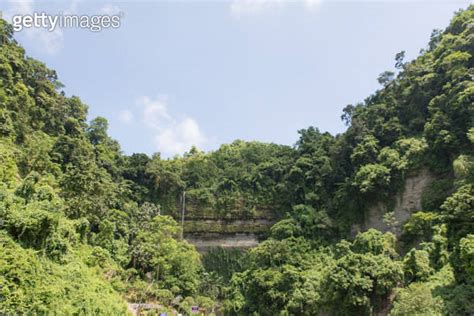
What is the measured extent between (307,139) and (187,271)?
52.5 ft

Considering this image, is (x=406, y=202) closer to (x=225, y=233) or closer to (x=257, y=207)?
(x=257, y=207)

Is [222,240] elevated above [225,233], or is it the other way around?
[225,233]

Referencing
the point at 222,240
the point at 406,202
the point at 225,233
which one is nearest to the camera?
the point at 406,202

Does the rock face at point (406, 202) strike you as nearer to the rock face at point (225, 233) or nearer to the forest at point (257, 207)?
the forest at point (257, 207)

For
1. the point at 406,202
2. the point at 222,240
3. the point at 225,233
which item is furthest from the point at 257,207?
the point at 406,202

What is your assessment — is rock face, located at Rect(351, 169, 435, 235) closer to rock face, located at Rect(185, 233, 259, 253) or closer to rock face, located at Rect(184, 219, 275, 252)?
rock face, located at Rect(184, 219, 275, 252)

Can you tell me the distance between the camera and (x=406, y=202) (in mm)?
27641

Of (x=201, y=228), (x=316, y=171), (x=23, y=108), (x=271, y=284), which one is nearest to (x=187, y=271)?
(x=271, y=284)

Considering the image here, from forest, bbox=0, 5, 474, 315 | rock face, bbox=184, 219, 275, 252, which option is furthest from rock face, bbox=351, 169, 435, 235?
rock face, bbox=184, 219, 275, 252

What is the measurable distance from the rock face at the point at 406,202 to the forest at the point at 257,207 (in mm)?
410

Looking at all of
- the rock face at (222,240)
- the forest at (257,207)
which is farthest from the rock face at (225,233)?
the forest at (257,207)

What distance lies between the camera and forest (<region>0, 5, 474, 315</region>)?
55.7ft

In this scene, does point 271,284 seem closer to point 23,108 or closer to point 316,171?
point 316,171

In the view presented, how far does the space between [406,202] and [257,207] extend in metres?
12.6
